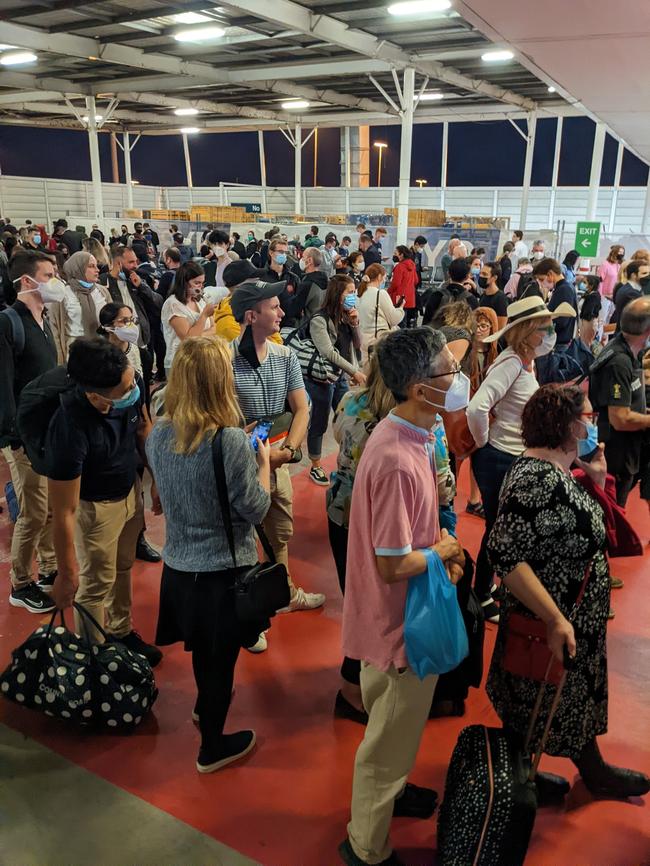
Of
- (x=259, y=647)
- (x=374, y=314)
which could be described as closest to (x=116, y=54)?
(x=374, y=314)

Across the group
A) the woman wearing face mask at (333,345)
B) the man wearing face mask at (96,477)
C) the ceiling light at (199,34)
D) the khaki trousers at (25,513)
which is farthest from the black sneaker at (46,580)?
the ceiling light at (199,34)

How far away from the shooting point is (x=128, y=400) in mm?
2512

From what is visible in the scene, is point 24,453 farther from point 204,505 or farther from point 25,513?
point 204,505

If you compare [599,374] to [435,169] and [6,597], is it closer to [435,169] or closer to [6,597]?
[6,597]

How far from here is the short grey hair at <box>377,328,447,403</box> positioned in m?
1.85

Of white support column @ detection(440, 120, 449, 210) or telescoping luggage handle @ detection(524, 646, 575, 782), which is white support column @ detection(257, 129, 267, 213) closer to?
white support column @ detection(440, 120, 449, 210)

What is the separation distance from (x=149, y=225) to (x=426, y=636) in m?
17.7

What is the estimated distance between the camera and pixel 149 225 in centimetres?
1762

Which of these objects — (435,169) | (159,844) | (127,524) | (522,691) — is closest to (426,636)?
(522,691)

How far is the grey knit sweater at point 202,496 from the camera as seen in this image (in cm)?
204

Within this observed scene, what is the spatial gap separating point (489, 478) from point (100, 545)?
5.96ft

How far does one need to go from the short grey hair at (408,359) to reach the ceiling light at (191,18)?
9293 millimetres

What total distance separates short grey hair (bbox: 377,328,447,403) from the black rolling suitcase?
40.3 inches

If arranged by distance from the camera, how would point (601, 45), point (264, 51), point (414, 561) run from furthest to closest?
point (264, 51), point (601, 45), point (414, 561)
